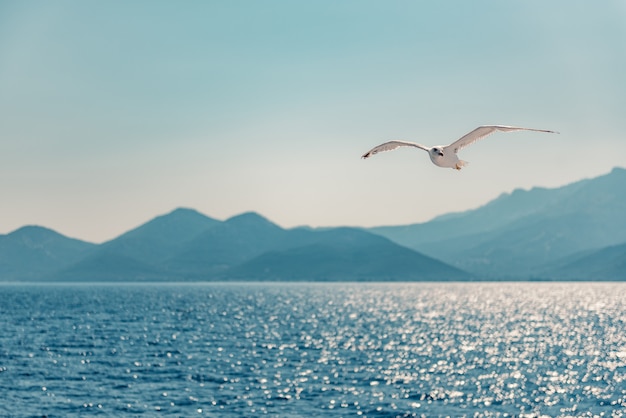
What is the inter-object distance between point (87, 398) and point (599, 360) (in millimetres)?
99619

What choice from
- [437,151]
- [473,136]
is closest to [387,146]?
[437,151]

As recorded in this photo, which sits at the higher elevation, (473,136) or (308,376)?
(473,136)

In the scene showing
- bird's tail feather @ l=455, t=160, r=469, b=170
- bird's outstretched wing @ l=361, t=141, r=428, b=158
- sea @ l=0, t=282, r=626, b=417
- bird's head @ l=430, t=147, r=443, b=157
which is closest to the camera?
bird's tail feather @ l=455, t=160, r=469, b=170

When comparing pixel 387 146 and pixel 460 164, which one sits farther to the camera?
pixel 387 146

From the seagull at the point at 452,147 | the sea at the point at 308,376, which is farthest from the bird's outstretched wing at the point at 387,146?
the sea at the point at 308,376

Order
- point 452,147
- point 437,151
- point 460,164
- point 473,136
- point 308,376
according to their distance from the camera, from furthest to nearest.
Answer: point 308,376 < point 473,136 < point 452,147 < point 437,151 < point 460,164

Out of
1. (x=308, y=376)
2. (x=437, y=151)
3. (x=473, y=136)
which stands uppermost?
(x=473, y=136)

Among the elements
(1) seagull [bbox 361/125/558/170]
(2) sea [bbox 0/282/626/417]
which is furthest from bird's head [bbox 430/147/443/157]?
(2) sea [bbox 0/282/626/417]

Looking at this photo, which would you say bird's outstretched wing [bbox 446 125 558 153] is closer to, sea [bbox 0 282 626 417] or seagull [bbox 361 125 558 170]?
seagull [bbox 361 125 558 170]

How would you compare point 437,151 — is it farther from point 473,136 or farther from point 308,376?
point 308,376

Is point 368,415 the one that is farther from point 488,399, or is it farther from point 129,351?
point 129,351

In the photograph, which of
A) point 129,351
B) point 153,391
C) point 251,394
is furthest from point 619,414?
point 129,351

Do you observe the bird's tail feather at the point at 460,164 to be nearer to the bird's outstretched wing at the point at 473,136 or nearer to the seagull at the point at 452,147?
the seagull at the point at 452,147

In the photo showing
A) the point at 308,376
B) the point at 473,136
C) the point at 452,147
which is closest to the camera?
the point at 452,147
